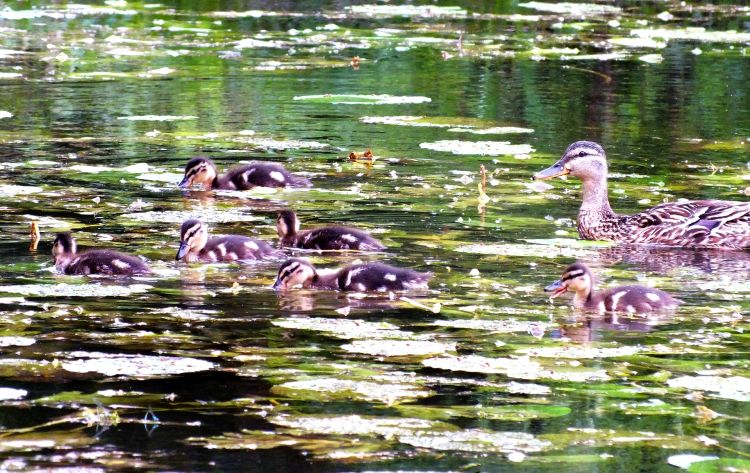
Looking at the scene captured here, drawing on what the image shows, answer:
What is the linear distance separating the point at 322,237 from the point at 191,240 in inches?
35.4

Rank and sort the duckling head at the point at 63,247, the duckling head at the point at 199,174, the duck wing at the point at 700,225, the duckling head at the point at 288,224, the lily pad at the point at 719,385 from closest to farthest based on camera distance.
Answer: the lily pad at the point at 719,385, the duckling head at the point at 63,247, the duckling head at the point at 288,224, the duck wing at the point at 700,225, the duckling head at the point at 199,174

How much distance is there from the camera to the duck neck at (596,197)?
389 inches

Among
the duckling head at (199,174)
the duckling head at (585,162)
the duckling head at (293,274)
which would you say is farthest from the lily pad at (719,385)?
the duckling head at (199,174)

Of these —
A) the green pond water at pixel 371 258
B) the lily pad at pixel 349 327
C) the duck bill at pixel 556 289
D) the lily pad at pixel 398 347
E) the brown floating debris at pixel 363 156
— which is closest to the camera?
the green pond water at pixel 371 258

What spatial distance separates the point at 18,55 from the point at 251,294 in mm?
11738

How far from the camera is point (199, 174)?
10.9 meters

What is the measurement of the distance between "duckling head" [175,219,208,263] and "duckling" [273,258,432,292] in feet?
2.64

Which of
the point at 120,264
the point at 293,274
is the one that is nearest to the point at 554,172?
the point at 293,274

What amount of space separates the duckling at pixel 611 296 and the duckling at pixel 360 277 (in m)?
0.73

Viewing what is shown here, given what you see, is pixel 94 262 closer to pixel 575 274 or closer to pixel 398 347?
pixel 398 347

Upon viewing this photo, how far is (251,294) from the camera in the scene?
25.2 ft

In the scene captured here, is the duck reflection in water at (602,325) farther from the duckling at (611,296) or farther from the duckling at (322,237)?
the duckling at (322,237)

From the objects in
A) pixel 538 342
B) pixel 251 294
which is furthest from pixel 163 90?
pixel 538 342

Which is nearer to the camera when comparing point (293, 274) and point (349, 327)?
point (349, 327)
